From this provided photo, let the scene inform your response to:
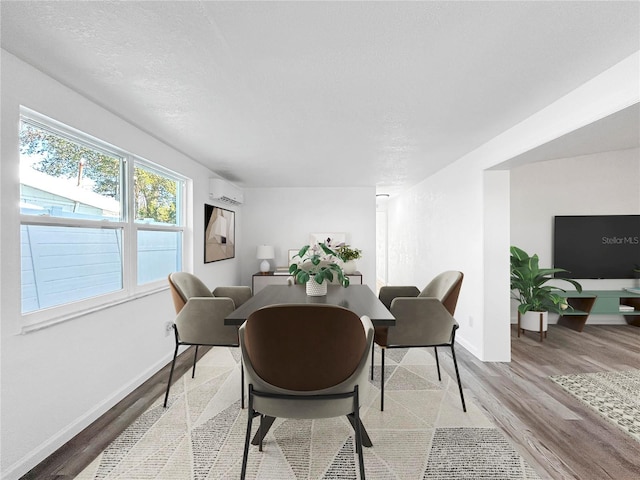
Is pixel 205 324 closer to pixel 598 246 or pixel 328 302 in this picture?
pixel 328 302

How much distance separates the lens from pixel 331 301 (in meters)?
2.40

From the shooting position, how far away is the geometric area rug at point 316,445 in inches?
68.8

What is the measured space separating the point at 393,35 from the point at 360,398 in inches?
69.3

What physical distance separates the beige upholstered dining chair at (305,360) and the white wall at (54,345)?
129 centimetres

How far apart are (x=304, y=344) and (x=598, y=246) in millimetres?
5334

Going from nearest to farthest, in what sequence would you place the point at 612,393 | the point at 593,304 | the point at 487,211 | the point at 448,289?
the point at 448,289
the point at 612,393
the point at 487,211
the point at 593,304

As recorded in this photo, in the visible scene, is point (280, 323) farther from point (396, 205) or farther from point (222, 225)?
point (396, 205)

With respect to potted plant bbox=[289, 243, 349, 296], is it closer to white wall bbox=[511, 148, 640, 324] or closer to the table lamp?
the table lamp

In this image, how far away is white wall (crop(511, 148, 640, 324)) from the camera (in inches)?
185

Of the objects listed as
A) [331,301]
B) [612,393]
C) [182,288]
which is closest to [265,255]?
[182,288]

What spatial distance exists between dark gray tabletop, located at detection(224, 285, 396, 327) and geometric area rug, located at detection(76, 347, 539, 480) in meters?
0.48

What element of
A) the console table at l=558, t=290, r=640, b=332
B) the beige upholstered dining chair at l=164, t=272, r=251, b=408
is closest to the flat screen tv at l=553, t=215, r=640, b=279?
the console table at l=558, t=290, r=640, b=332

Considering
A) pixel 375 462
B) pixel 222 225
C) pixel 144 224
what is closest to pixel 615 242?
pixel 375 462

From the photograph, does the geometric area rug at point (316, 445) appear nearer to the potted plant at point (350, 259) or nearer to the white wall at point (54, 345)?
the white wall at point (54, 345)
